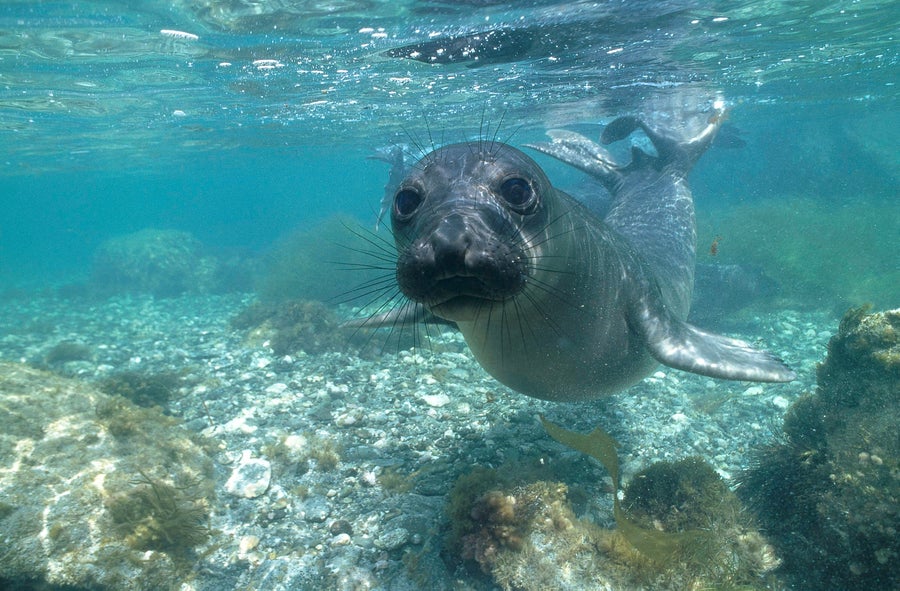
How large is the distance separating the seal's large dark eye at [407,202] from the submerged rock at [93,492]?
118 inches

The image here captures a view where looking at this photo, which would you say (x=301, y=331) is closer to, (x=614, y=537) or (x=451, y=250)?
(x=614, y=537)

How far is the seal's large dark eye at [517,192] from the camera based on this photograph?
254 cm

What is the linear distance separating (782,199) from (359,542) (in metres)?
22.9

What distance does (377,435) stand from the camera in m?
5.02

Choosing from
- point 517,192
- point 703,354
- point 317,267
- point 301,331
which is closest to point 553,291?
point 517,192

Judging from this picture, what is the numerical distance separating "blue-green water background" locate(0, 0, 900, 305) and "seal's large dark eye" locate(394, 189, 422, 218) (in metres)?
6.54

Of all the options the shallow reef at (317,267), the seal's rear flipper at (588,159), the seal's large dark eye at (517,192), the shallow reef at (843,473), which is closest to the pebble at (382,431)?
the shallow reef at (843,473)

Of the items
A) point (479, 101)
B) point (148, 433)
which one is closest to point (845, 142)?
point (479, 101)

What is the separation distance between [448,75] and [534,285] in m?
11.1

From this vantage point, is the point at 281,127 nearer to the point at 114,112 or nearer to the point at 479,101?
the point at 114,112

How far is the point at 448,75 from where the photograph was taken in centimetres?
1227

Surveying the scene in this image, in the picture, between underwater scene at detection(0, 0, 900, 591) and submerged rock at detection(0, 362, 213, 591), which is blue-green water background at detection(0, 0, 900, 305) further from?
submerged rock at detection(0, 362, 213, 591)

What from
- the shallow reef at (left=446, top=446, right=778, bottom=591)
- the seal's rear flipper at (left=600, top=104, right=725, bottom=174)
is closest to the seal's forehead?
the shallow reef at (left=446, top=446, right=778, bottom=591)

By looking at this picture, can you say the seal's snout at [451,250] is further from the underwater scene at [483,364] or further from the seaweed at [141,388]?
the seaweed at [141,388]
